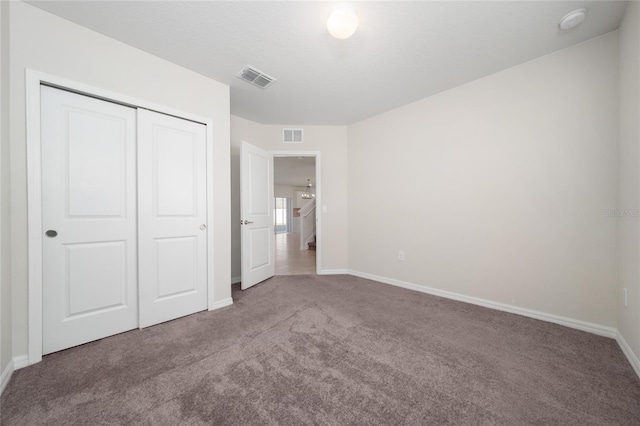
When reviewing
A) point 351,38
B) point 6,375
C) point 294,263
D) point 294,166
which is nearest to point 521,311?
point 351,38

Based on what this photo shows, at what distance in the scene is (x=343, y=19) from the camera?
151 cm

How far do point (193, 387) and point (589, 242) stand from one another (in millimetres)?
3216

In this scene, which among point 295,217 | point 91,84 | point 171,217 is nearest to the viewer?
point 91,84

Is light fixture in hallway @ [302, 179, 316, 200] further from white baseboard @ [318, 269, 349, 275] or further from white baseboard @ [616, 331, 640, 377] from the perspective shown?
white baseboard @ [616, 331, 640, 377]

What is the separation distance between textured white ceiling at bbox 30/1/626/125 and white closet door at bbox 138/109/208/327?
675 millimetres

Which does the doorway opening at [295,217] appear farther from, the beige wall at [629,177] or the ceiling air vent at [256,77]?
the beige wall at [629,177]

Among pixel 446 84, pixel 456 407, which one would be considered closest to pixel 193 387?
pixel 456 407

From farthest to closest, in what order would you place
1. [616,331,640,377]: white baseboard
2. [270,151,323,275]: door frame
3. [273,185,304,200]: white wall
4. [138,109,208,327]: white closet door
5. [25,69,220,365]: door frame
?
[273,185,304,200]: white wall → [270,151,323,275]: door frame → [138,109,208,327]: white closet door → [25,69,220,365]: door frame → [616,331,640,377]: white baseboard

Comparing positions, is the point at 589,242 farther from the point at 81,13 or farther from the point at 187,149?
the point at 81,13

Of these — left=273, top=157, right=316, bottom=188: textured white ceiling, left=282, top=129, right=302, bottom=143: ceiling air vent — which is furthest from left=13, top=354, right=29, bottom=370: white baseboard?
left=273, top=157, right=316, bottom=188: textured white ceiling

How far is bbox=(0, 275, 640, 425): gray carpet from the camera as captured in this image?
115 centimetres

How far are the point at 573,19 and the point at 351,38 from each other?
165 centimetres

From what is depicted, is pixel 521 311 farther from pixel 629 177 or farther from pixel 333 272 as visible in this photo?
pixel 333 272

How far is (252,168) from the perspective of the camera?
324 cm
